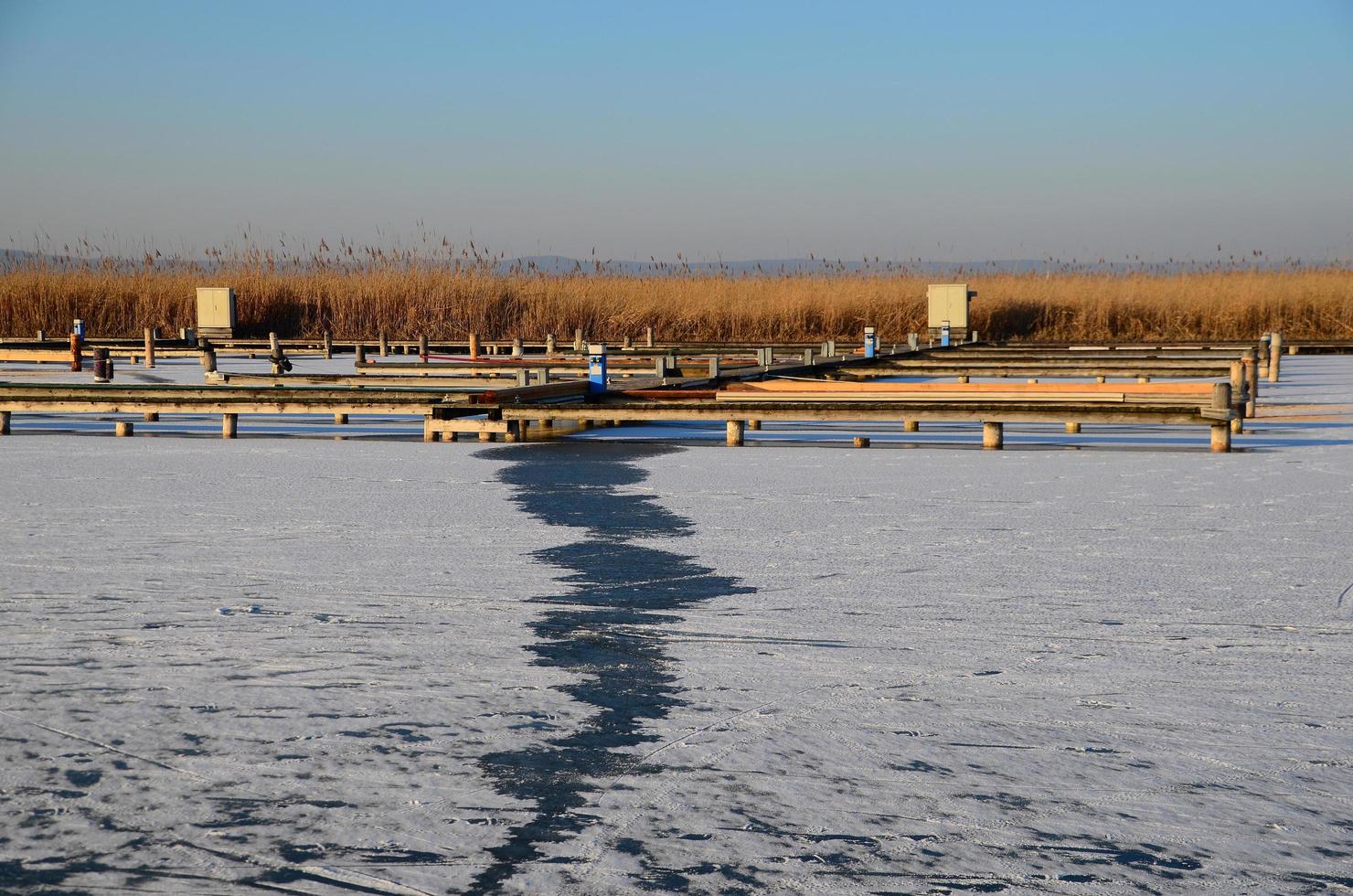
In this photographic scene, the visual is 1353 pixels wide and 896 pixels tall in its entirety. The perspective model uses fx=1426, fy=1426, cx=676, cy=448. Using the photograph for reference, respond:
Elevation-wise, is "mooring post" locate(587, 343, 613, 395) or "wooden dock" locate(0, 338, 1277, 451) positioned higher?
"mooring post" locate(587, 343, 613, 395)

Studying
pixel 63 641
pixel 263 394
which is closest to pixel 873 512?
pixel 63 641

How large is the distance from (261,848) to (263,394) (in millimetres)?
8874

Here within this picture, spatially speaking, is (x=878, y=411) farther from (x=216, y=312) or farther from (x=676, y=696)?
(x=216, y=312)

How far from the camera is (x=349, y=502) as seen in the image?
720cm

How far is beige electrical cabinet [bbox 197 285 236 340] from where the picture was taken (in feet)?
83.9

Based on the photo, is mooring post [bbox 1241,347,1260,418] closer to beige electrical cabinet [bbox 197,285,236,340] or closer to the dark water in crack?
the dark water in crack

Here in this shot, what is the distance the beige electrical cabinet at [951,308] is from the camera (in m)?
24.9

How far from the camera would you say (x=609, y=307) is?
93.1ft

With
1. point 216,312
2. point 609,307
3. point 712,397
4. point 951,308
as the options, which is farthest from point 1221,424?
point 216,312

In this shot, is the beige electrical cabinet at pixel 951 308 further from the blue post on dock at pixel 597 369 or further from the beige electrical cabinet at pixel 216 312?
the blue post on dock at pixel 597 369

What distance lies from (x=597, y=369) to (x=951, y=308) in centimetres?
1440

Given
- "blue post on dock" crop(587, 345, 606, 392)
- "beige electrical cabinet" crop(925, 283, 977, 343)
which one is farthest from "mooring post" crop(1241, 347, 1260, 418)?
"beige electrical cabinet" crop(925, 283, 977, 343)

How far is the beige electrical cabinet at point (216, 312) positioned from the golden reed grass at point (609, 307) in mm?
2547

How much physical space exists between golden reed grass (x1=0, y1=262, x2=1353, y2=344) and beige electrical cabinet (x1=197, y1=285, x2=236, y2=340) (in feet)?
8.36
